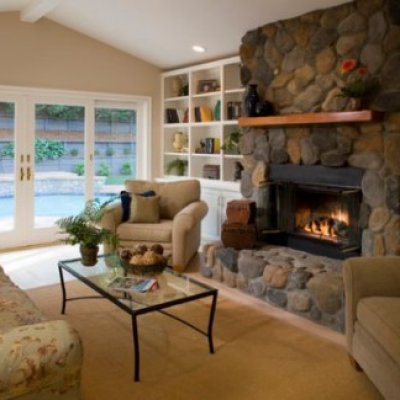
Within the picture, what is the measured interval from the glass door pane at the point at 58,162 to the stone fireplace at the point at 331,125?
2.51 m

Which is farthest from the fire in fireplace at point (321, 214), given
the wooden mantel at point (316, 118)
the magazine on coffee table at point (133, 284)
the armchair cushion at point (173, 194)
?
the magazine on coffee table at point (133, 284)

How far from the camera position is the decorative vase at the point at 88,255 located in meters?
3.34

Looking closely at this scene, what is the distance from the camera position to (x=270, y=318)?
352 centimetres

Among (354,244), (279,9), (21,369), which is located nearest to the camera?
(21,369)

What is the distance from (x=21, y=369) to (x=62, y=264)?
6.68 ft

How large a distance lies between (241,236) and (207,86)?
2599mm

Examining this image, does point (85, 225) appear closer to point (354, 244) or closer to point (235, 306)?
point (235, 306)

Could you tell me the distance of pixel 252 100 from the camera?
4.63m

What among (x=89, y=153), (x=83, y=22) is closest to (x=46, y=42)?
(x=83, y=22)

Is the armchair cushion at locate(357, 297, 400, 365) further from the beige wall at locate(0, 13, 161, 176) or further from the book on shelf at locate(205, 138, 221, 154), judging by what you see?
the beige wall at locate(0, 13, 161, 176)

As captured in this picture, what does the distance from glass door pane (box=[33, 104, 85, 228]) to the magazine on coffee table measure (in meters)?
3.37

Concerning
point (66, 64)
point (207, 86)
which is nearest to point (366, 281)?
point (207, 86)

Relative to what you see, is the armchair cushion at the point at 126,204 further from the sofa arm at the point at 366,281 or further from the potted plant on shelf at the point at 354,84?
the sofa arm at the point at 366,281

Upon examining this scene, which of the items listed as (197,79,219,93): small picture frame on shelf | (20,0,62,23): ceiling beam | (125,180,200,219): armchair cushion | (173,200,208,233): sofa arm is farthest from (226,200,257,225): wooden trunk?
(20,0,62,23): ceiling beam
